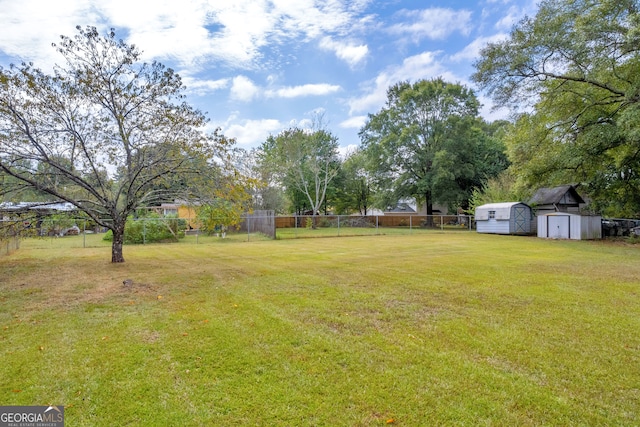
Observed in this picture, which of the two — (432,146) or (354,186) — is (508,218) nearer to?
(432,146)

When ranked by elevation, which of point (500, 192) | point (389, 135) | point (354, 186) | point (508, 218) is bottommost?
Result: point (508, 218)

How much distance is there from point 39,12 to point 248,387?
9.84 meters

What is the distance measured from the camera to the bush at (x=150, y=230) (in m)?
15.8

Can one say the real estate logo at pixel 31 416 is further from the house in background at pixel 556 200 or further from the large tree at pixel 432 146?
the large tree at pixel 432 146

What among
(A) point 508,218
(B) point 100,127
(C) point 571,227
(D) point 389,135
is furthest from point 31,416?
(D) point 389,135

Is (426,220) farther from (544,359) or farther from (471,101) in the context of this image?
(544,359)

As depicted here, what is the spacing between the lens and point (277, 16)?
10547 millimetres

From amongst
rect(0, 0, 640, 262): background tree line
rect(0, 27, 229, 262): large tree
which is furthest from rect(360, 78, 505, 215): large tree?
rect(0, 27, 229, 262): large tree

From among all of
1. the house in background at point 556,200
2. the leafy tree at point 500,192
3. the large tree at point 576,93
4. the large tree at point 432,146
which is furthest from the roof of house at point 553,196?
the large tree at point 432,146

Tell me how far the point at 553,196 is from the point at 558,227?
251 inches

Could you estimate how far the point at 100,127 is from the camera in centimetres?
822

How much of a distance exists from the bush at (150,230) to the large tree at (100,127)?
721 cm

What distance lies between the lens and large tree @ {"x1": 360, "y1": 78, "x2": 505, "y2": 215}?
28.2 metres

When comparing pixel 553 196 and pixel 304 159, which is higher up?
pixel 304 159
